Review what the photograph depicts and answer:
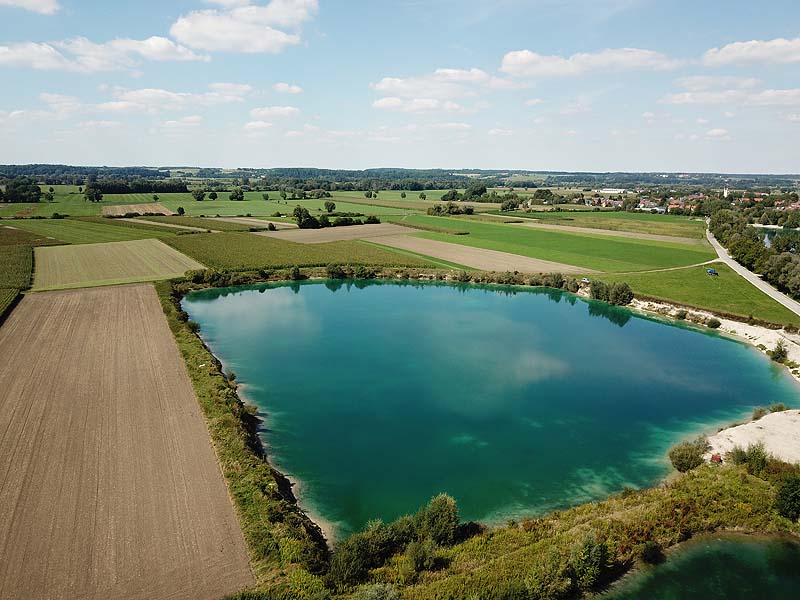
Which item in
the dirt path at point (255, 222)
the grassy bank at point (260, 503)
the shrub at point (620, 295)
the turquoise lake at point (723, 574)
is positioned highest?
the dirt path at point (255, 222)

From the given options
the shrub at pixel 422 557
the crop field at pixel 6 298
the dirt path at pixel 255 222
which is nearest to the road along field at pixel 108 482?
the shrub at pixel 422 557

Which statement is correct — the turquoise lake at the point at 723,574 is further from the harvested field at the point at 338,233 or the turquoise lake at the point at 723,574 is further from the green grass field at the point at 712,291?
the harvested field at the point at 338,233

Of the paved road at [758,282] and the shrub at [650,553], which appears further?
the paved road at [758,282]

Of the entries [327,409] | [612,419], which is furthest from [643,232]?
[327,409]

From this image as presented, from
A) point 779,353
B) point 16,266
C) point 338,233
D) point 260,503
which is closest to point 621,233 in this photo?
point 338,233

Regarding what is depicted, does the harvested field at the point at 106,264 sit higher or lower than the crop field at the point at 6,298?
higher
